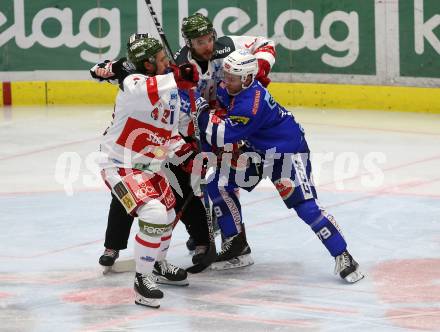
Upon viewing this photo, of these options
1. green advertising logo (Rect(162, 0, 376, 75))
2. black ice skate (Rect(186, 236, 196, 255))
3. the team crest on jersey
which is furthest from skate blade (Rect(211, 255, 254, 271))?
green advertising logo (Rect(162, 0, 376, 75))

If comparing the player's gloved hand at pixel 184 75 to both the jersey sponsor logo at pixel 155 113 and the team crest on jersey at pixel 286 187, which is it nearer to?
the jersey sponsor logo at pixel 155 113

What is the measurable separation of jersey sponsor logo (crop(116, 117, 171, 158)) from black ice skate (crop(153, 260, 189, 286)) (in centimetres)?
64

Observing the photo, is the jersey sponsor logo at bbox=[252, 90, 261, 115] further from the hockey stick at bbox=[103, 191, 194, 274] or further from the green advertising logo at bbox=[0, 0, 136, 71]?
the green advertising logo at bbox=[0, 0, 136, 71]

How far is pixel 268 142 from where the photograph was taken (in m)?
5.98

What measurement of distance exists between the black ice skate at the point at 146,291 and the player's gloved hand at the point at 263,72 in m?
1.37

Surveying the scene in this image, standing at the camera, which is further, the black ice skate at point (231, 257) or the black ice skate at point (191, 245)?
the black ice skate at point (191, 245)

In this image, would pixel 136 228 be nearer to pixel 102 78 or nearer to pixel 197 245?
pixel 197 245

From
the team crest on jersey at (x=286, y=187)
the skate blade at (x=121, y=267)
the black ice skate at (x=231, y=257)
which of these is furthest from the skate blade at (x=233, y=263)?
the team crest on jersey at (x=286, y=187)

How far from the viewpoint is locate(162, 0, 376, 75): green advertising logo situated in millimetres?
11641

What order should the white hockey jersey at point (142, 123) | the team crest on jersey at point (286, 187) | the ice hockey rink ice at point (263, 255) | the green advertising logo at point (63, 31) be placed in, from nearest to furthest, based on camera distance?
the ice hockey rink ice at point (263, 255)
the white hockey jersey at point (142, 123)
the team crest on jersey at point (286, 187)
the green advertising logo at point (63, 31)

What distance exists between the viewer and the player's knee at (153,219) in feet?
17.9

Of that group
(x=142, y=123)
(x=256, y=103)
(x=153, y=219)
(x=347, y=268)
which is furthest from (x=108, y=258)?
(x=347, y=268)

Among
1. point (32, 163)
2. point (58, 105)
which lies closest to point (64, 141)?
point (32, 163)

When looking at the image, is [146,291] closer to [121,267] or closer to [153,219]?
[153,219]
